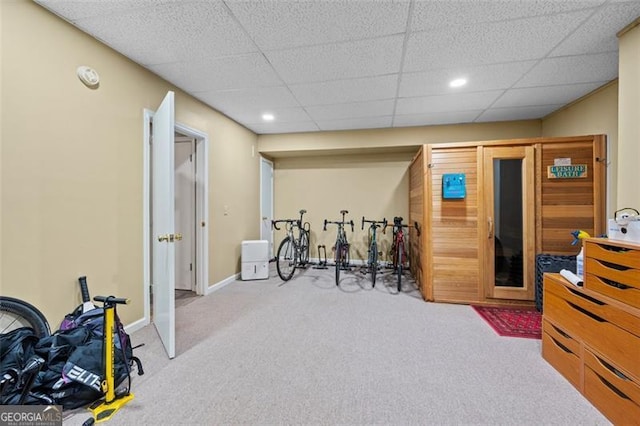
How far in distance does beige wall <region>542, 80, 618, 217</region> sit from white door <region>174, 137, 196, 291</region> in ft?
15.8

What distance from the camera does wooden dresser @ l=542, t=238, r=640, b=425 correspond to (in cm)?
127

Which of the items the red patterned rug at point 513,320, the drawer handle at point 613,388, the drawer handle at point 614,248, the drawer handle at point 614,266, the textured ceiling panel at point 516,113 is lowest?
the red patterned rug at point 513,320

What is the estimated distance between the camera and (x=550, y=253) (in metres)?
2.79

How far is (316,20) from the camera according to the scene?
70.2 inches

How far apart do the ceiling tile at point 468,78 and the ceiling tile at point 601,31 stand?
0.92ft

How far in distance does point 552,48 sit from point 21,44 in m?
3.94

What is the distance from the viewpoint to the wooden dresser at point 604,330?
1.27 meters

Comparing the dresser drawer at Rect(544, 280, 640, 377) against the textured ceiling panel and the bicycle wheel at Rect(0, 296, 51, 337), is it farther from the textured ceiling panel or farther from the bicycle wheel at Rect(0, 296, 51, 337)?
the bicycle wheel at Rect(0, 296, 51, 337)

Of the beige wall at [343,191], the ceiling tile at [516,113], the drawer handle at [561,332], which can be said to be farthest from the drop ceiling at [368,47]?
the drawer handle at [561,332]

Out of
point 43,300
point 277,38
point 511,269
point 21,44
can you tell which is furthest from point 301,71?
point 511,269

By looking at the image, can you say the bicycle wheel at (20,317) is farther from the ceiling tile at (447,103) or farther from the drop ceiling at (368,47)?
the ceiling tile at (447,103)

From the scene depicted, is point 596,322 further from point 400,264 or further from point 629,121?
point 400,264

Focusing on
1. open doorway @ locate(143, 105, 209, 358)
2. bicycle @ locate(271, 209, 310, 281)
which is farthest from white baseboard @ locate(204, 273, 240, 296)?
bicycle @ locate(271, 209, 310, 281)

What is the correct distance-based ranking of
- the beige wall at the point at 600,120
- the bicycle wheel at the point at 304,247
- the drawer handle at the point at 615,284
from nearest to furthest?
the drawer handle at the point at 615,284 < the beige wall at the point at 600,120 < the bicycle wheel at the point at 304,247
